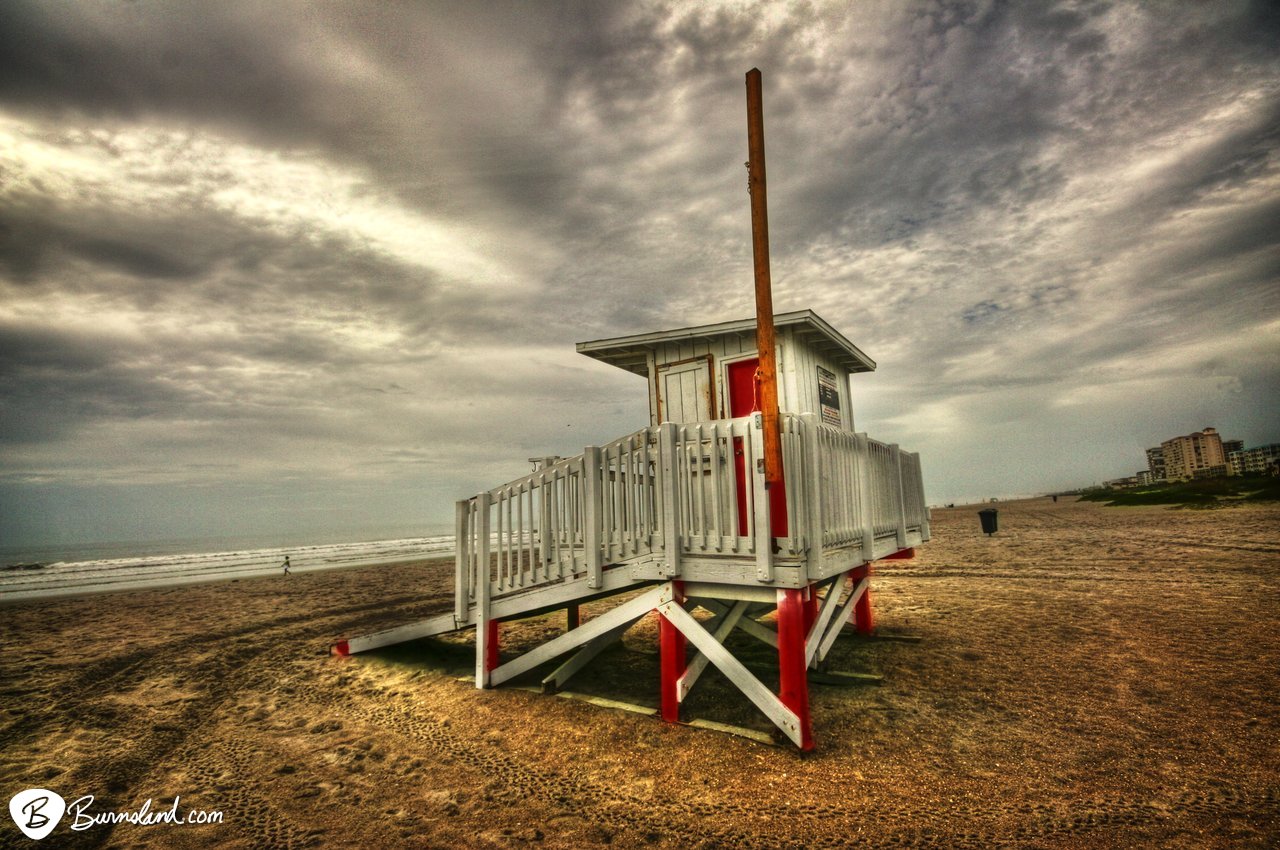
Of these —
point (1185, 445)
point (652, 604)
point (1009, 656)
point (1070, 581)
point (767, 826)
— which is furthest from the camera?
point (1185, 445)

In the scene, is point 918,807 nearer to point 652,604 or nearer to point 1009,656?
point 652,604

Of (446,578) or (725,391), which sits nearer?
(725,391)

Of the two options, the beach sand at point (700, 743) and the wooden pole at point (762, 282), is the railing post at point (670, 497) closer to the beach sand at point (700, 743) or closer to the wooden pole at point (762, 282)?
the wooden pole at point (762, 282)

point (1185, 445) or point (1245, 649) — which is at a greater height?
point (1185, 445)

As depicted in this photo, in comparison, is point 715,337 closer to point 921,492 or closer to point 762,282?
point 762,282

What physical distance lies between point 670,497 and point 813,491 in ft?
4.71

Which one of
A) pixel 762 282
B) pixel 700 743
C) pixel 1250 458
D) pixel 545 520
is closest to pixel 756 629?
pixel 700 743

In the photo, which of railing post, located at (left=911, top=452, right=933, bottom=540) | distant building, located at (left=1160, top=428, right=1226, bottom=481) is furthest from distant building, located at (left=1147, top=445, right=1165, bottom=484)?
railing post, located at (left=911, top=452, right=933, bottom=540)

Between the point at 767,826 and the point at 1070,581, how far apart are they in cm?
1355

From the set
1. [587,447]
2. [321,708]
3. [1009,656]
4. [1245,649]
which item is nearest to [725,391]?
[587,447]

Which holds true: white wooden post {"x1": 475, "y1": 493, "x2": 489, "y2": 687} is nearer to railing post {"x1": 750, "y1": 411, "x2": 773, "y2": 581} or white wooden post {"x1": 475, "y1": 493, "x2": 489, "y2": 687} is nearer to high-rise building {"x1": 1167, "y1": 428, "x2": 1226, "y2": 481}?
railing post {"x1": 750, "y1": 411, "x2": 773, "y2": 581}

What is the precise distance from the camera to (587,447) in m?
6.60

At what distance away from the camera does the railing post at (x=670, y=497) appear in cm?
595

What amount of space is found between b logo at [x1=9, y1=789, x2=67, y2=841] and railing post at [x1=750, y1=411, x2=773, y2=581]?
6125 millimetres
